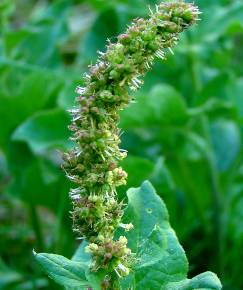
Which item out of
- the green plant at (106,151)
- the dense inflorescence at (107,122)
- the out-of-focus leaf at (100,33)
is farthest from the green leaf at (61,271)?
the out-of-focus leaf at (100,33)

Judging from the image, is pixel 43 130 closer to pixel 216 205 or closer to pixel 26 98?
pixel 26 98

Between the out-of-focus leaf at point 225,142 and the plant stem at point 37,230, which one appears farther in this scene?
the out-of-focus leaf at point 225,142

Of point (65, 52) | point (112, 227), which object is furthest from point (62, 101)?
point (65, 52)

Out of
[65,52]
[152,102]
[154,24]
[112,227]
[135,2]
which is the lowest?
[112,227]

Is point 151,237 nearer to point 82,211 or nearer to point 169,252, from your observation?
point 169,252

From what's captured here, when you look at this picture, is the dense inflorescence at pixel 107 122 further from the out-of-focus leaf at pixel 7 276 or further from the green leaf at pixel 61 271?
the out-of-focus leaf at pixel 7 276

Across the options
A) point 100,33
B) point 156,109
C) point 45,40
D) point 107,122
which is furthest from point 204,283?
point 100,33
